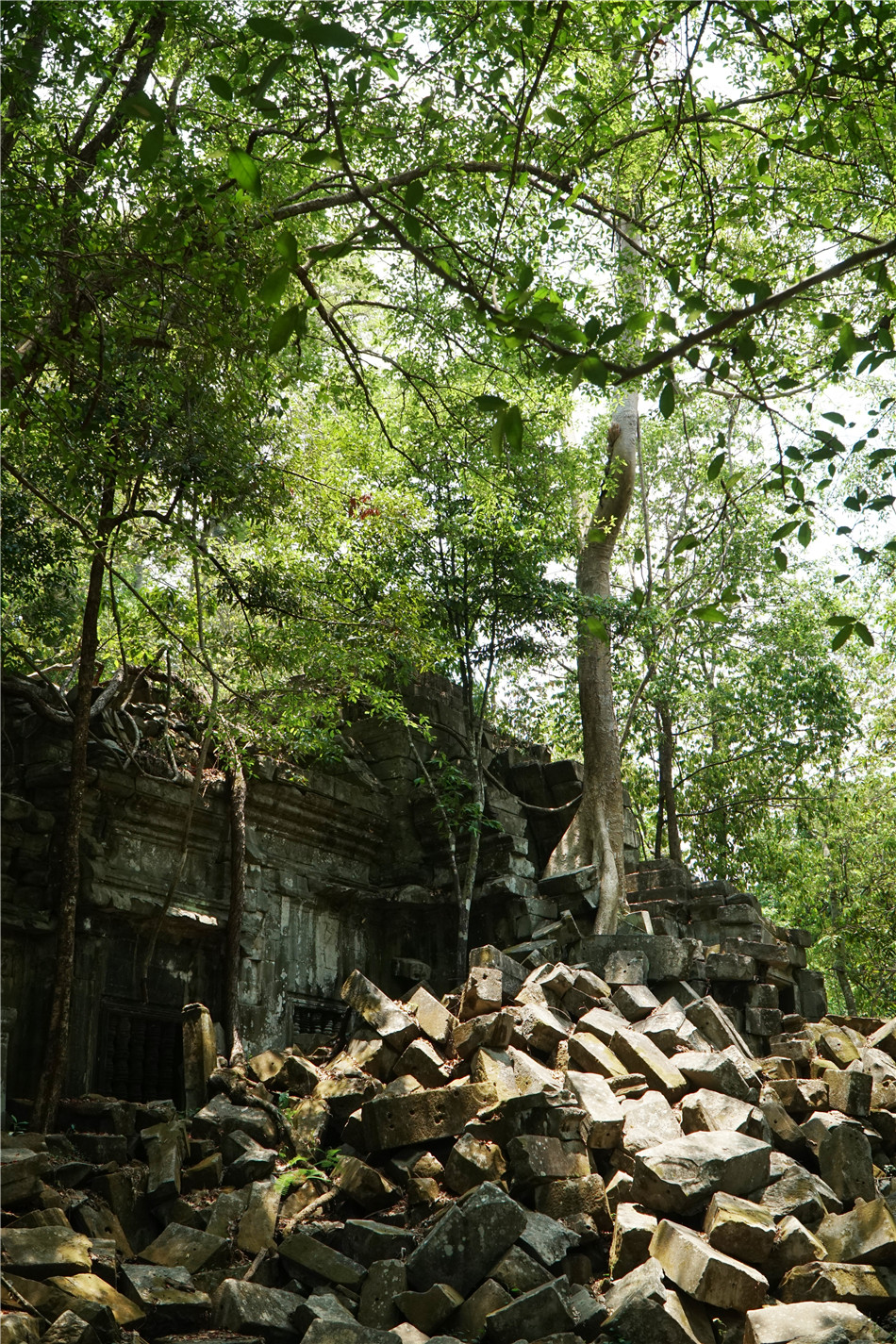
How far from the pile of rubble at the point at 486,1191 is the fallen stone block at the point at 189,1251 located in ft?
0.04

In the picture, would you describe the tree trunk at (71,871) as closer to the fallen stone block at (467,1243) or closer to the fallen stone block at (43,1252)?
the fallen stone block at (43,1252)

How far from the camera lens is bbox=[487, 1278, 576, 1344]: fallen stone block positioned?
429cm

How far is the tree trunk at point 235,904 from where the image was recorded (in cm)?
793

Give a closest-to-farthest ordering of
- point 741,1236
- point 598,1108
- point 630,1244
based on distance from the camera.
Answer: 1. point 741,1236
2. point 630,1244
3. point 598,1108

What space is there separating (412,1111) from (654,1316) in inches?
76.7

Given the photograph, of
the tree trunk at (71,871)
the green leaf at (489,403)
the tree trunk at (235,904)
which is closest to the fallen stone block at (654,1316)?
the tree trunk at (71,871)

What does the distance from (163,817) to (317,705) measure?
1444 millimetres

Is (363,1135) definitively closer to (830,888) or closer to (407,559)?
(407,559)

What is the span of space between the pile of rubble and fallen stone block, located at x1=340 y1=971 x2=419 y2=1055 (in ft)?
0.07

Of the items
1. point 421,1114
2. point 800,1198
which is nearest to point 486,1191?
point 421,1114

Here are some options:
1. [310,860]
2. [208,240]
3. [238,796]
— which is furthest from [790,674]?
[208,240]

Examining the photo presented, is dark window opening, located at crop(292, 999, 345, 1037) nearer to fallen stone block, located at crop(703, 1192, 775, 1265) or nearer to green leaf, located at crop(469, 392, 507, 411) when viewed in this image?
fallen stone block, located at crop(703, 1192, 775, 1265)

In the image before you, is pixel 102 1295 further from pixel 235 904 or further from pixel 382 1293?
pixel 235 904

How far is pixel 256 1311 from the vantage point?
4.35m
